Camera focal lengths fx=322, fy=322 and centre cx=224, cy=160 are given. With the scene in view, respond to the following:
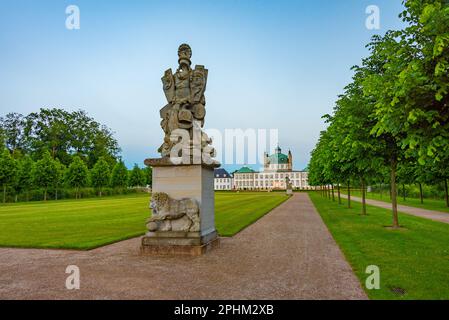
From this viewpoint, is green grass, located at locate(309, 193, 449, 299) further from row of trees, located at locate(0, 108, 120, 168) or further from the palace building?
the palace building

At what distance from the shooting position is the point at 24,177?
46.1m

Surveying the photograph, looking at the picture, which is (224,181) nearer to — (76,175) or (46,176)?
(76,175)

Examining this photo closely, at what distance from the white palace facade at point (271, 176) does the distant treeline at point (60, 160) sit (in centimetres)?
8553

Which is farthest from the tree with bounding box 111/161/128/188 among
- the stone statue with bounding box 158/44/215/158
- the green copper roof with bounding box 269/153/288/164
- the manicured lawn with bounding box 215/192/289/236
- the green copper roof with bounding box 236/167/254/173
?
the green copper roof with bounding box 236/167/254/173

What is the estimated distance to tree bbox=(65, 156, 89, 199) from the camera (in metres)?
54.0

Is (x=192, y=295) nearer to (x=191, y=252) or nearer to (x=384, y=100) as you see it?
(x=191, y=252)

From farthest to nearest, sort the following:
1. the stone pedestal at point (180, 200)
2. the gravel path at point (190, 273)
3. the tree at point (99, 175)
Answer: the tree at point (99, 175) < the stone pedestal at point (180, 200) < the gravel path at point (190, 273)

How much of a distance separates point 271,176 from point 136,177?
94.3 meters

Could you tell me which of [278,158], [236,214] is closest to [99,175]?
[236,214]

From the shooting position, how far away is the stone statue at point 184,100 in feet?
33.0

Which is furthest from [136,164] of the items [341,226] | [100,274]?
[100,274]

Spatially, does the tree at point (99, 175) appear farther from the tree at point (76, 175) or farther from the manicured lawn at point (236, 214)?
the manicured lawn at point (236, 214)

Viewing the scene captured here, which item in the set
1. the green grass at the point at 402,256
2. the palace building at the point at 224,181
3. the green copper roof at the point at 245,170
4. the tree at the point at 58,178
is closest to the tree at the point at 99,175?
the tree at the point at 58,178

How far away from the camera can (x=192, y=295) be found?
569 cm
